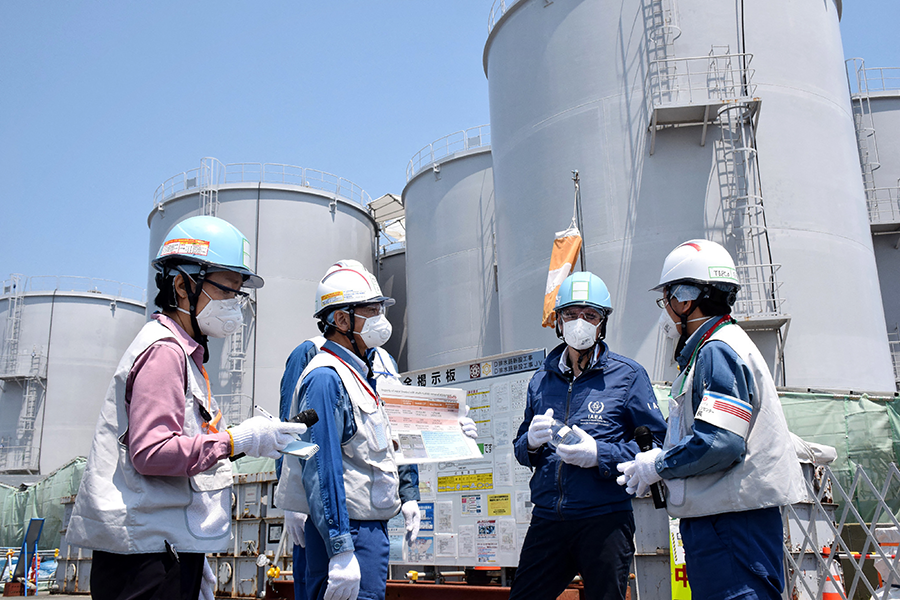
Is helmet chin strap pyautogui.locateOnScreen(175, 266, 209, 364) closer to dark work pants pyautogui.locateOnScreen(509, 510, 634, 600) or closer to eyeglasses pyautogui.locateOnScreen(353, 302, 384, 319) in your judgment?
eyeglasses pyautogui.locateOnScreen(353, 302, 384, 319)

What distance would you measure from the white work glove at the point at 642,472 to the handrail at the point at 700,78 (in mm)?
11606

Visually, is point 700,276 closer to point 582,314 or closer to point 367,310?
point 582,314

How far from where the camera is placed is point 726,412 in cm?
334

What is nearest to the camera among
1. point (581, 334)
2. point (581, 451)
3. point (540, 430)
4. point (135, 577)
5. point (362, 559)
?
point (135, 577)

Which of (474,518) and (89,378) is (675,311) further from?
(89,378)

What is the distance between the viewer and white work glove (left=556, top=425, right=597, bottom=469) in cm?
438

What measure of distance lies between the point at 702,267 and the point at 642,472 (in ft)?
3.70

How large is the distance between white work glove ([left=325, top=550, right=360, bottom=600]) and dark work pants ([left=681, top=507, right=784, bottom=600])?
5.23 ft

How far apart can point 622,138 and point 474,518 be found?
9.08 metres

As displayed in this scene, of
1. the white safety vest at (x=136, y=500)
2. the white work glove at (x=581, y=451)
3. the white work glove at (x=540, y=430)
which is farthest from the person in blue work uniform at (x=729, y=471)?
the white safety vest at (x=136, y=500)

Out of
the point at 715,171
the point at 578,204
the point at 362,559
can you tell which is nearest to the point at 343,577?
the point at 362,559

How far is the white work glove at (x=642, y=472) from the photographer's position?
3717mm

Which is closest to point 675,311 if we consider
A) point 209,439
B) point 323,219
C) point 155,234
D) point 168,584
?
point 209,439

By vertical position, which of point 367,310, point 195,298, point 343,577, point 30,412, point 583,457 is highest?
point 30,412
